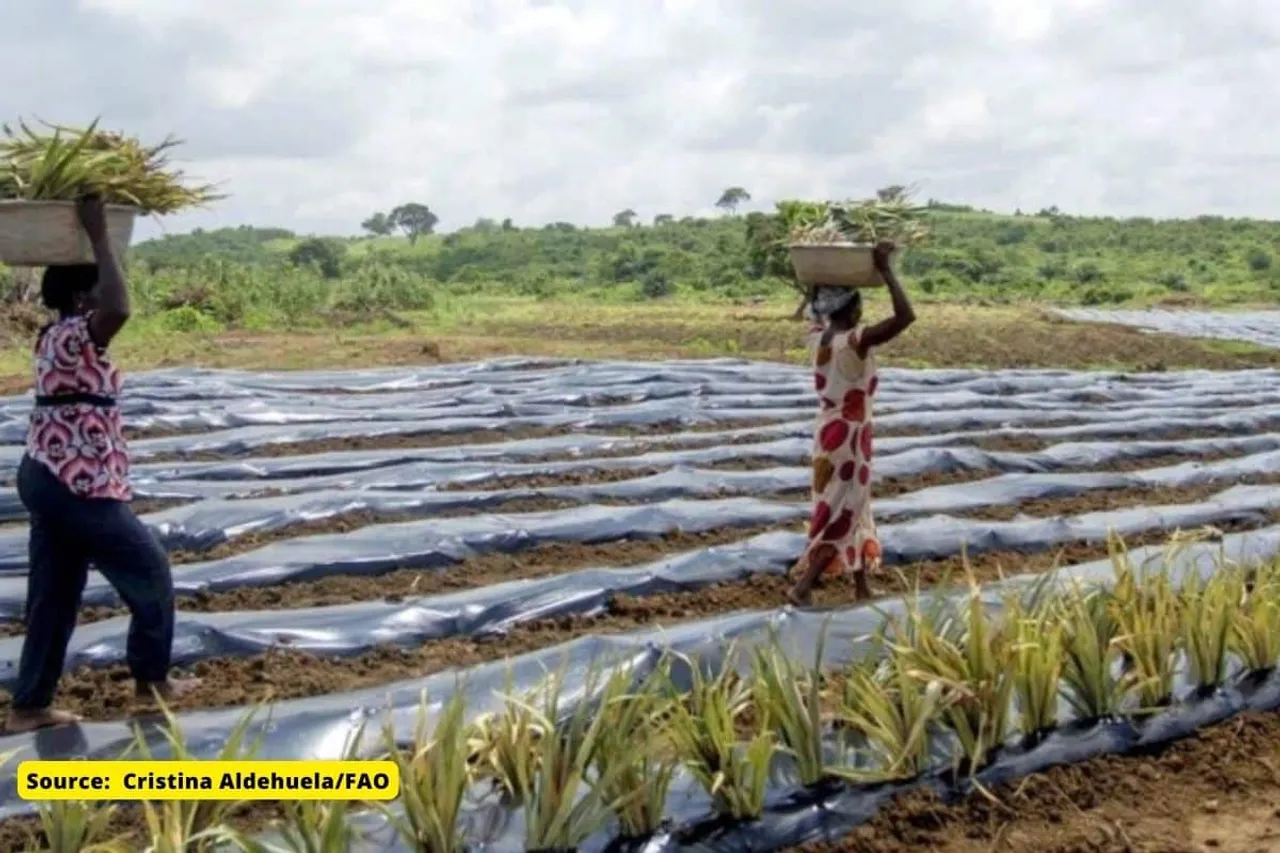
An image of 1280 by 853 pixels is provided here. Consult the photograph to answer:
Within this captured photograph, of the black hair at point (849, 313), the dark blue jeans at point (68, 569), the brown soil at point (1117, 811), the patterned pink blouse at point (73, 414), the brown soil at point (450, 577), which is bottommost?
the brown soil at point (1117, 811)

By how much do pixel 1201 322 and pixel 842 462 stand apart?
22127mm

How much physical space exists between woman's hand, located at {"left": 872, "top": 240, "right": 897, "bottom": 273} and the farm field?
114 cm

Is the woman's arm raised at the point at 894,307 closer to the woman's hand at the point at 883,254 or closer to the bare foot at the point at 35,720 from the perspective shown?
the woman's hand at the point at 883,254

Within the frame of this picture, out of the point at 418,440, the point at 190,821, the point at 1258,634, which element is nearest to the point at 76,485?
the point at 190,821

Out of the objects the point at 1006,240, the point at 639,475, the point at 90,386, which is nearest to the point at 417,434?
the point at 639,475

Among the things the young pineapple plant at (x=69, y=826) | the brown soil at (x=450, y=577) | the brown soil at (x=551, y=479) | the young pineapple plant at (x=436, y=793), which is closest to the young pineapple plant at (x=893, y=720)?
the young pineapple plant at (x=436, y=793)

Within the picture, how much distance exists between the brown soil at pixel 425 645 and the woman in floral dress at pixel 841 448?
0.55 feet

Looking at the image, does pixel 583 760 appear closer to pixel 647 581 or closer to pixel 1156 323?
pixel 647 581

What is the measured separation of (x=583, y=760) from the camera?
10.6 ft

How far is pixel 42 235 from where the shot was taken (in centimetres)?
386

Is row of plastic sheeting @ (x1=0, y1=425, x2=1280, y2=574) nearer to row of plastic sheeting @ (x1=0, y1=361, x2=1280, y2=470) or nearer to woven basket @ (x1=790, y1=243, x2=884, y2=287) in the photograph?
row of plastic sheeting @ (x1=0, y1=361, x2=1280, y2=470)

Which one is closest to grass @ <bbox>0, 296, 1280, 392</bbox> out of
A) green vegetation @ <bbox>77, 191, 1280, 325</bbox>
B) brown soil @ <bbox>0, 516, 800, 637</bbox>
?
green vegetation @ <bbox>77, 191, 1280, 325</bbox>

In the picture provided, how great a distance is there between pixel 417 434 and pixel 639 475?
2290mm

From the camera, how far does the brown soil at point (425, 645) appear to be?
4.45 m
